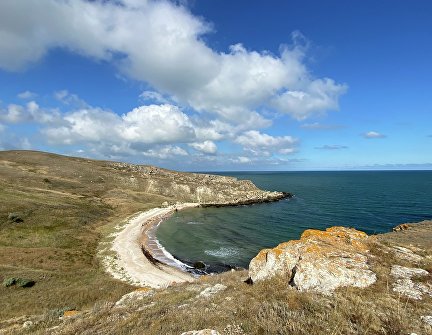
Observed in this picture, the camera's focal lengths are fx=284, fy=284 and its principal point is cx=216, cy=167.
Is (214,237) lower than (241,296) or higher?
lower

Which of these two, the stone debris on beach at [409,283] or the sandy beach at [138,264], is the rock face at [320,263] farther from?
the sandy beach at [138,264]

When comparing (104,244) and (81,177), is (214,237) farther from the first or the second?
(81,177)

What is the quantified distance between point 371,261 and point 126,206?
88744 millimetres

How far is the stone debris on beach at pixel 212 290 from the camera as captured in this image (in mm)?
14642

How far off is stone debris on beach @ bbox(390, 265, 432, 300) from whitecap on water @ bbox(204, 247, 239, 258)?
4363cm

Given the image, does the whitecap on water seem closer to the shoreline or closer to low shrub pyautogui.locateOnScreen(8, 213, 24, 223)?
the shoreline

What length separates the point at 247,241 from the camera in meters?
63.5

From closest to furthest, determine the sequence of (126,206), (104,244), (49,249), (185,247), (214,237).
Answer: (49,249)
(104,244)
(185,247)
(214,237)
(126,206)

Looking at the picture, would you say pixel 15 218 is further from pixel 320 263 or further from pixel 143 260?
pixel 320 263

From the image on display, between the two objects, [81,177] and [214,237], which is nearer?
[214,237]

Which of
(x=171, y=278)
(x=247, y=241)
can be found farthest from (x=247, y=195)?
(x=171, y=278)

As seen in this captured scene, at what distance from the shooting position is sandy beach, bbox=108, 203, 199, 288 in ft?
131

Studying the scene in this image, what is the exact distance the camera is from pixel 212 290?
1530 centimetres

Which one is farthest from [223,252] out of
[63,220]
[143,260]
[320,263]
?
[320,263]
